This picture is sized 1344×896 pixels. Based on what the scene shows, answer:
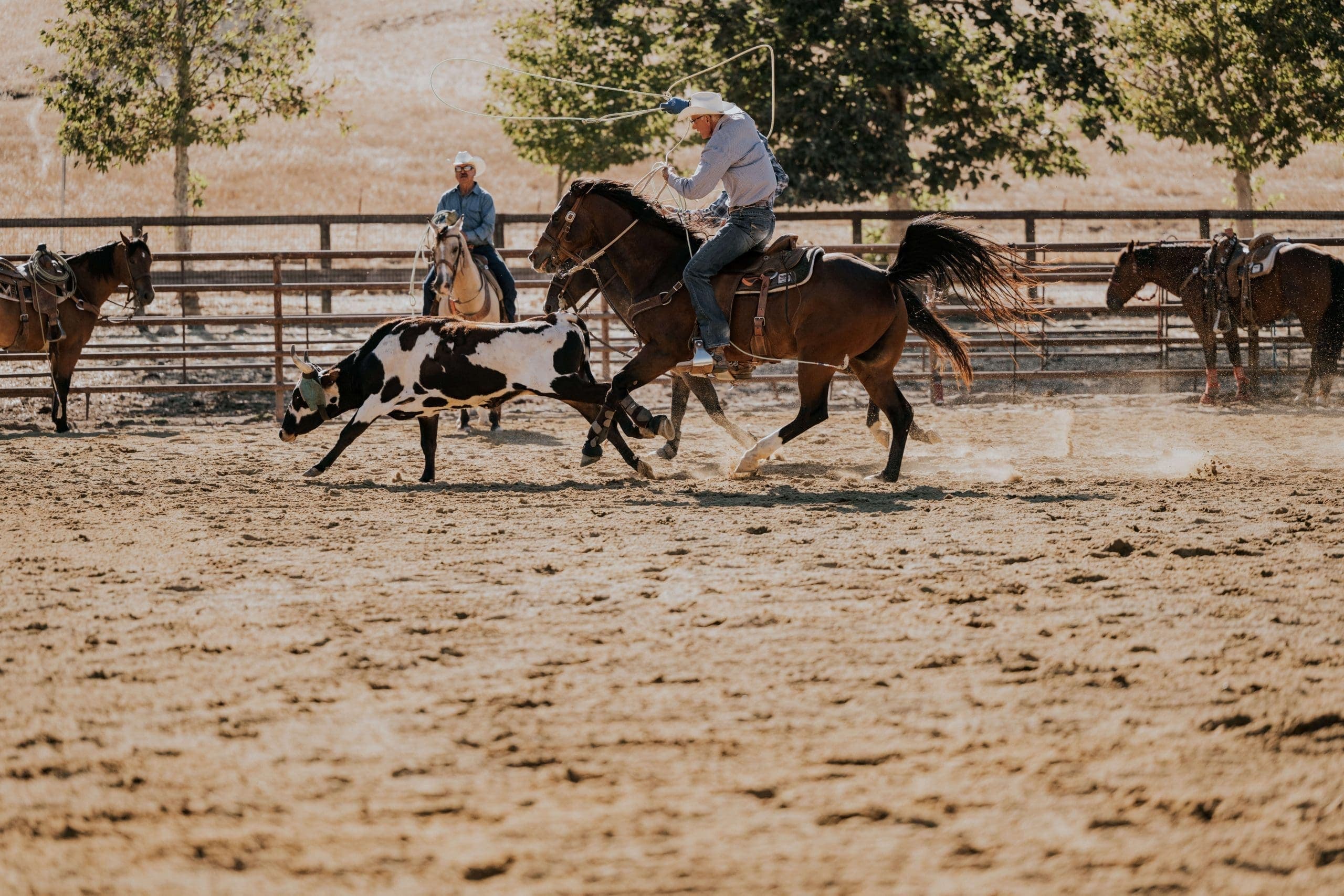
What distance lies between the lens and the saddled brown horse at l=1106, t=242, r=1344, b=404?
43.8 ft

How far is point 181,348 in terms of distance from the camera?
46.6 ft

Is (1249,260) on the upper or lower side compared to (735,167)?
lower

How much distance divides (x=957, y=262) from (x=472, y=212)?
4252 millimetres

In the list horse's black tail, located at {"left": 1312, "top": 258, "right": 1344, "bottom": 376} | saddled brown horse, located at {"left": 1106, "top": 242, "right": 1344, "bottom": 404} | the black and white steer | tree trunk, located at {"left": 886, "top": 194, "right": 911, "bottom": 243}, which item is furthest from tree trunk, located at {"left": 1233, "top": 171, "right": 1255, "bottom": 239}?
the black and white steer

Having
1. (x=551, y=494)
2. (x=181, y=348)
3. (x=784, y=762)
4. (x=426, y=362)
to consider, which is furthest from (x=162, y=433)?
(x=784, y=762)

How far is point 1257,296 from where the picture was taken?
13719 millimetres

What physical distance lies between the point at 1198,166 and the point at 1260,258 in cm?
3565

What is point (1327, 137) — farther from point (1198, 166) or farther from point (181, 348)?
point (1198, 166)

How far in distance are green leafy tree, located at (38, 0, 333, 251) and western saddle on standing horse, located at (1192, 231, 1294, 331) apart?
1609 cm

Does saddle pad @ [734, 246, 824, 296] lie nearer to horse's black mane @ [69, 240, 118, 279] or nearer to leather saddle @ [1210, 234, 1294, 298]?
horse's black mane @ [69, 240, 118, 279]

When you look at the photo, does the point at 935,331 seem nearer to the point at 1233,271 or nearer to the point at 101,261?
the point at 1233,271

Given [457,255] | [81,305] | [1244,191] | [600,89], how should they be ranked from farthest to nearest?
[1244,191] → [600,89] → [81,305] → [457,255]

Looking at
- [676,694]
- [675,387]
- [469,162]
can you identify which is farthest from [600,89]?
[676,694]

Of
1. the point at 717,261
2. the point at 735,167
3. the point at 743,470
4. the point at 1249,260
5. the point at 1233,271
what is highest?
the point at 735,167
